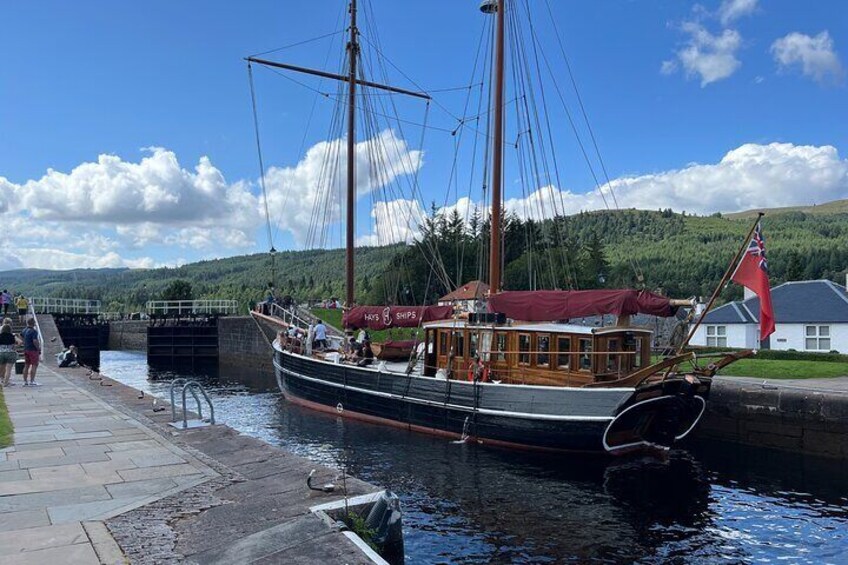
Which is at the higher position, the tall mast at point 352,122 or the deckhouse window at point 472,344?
the tall mast at point 352,122

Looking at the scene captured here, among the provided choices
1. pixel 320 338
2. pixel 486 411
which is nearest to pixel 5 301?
pixel 320 338

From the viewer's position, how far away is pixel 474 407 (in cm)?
1817

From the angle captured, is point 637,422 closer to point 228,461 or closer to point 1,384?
point 228,461

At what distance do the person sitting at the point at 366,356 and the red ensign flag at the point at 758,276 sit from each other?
12616 mm

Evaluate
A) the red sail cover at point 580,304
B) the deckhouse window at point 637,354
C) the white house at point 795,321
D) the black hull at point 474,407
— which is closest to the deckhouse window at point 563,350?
the red sail cover at point 580,304

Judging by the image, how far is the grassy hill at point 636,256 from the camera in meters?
61.6

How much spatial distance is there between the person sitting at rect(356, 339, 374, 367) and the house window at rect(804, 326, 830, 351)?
21.5 meters

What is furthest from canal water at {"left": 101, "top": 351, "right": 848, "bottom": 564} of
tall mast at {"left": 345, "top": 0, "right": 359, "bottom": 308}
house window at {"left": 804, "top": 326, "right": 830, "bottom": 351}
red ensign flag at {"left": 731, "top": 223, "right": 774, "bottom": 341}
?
house window at {"left": 804, "top": 326, "right": 830, "bottom": 351}

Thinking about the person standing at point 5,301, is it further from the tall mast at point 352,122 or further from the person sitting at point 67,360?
the tall mast at point 352,122

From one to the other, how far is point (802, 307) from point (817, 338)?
186cm

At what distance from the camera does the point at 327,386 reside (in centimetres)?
2388

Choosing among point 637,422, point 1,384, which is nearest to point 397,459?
point 637,422

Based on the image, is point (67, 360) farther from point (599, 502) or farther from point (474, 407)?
point (599, 502)

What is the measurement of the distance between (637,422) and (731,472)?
235 centimetres
